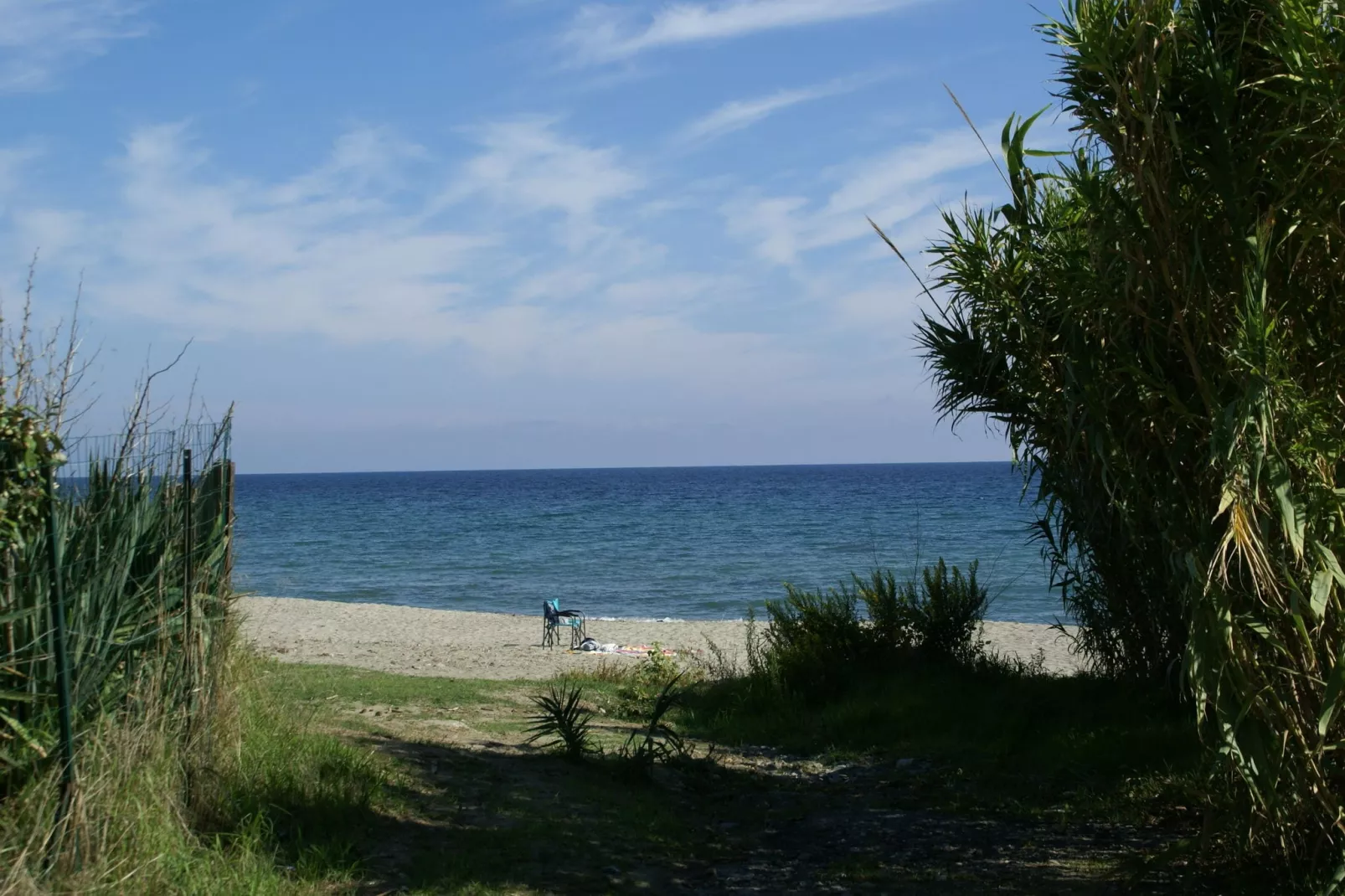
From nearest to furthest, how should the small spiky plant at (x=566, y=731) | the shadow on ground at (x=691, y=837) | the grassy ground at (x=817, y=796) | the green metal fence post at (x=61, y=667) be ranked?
the green metal fence post at (x=61, y=667)
the shadow on ground at (x=691, y=837)
the grassy ground at (x=817, y=796)
the small spiky plant at (x=566, y=731)

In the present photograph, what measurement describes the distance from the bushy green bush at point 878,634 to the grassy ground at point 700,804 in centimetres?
83

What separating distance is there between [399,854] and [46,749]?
6.16ft

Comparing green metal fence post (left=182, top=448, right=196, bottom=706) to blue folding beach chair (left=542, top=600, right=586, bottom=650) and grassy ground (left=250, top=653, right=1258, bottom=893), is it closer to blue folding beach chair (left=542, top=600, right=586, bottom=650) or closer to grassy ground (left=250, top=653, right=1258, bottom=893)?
grassy ground (left=250, top=653, right=1258, bottom=893)

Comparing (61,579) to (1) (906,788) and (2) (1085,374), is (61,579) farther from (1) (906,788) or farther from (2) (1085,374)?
(1) (906,788)

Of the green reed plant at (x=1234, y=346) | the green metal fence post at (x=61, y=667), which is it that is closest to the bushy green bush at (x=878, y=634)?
the green reed plant at (x=1234, y=346)

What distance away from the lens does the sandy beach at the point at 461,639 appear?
15547 millimetres

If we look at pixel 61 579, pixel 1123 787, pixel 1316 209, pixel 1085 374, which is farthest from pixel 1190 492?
pixel 61 579

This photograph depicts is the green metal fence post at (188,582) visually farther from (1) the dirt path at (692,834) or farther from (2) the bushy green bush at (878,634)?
(2) the bushy green bush at (878,634)

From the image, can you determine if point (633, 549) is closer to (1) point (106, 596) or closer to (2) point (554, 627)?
(2) point (554, 627)

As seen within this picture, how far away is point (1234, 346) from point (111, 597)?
537 centimetres

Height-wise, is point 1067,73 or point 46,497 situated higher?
point 1067,73

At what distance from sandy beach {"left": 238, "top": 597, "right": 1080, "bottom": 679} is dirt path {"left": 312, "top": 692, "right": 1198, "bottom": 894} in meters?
6.23

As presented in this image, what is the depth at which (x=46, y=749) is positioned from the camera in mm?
4535

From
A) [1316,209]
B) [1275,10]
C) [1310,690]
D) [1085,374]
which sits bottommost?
[1310,690]
